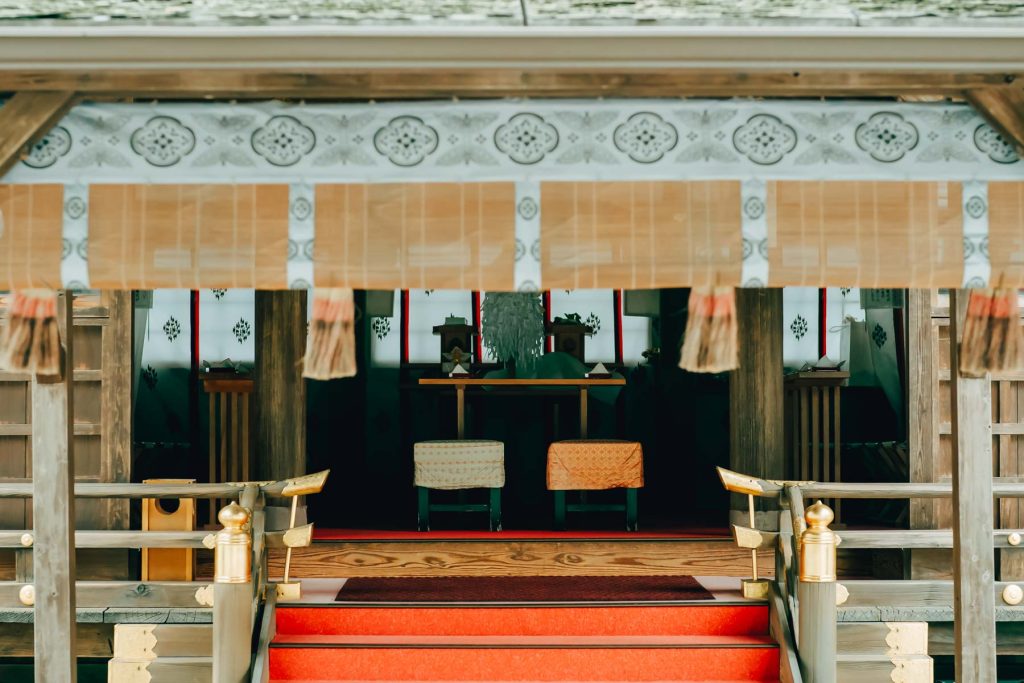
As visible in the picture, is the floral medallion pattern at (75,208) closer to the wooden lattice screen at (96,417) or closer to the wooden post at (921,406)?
the wooden lattice screen at (96,417)

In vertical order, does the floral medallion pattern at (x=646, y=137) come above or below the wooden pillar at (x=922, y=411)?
above

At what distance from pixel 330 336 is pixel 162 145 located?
39.7 inches

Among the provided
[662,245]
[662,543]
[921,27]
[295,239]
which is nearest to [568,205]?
[662,245]

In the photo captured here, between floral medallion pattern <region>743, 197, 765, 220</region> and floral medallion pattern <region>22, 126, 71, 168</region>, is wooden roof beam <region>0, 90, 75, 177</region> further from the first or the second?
floral medallion pattern <region>743, 197, 765, 220</region>

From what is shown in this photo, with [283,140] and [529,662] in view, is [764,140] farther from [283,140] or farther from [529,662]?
[529,662]

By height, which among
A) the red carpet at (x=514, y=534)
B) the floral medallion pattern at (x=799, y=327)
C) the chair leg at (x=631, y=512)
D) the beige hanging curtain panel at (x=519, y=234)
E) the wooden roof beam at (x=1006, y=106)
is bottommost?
the red carpet at (x=514, y=534)

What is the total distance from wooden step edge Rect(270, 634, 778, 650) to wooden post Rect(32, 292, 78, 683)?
1321mm

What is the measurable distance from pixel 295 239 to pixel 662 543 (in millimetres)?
4312

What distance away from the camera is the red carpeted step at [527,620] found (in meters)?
6.53

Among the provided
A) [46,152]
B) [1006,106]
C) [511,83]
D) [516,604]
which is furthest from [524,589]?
[1006,106]

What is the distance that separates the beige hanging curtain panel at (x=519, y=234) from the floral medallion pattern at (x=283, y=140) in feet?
0.43

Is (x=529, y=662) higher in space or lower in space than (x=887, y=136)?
lower

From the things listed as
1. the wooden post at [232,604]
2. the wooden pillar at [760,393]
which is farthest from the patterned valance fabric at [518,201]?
the wooden pillar at [760,393]

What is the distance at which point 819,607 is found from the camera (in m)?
5.95
